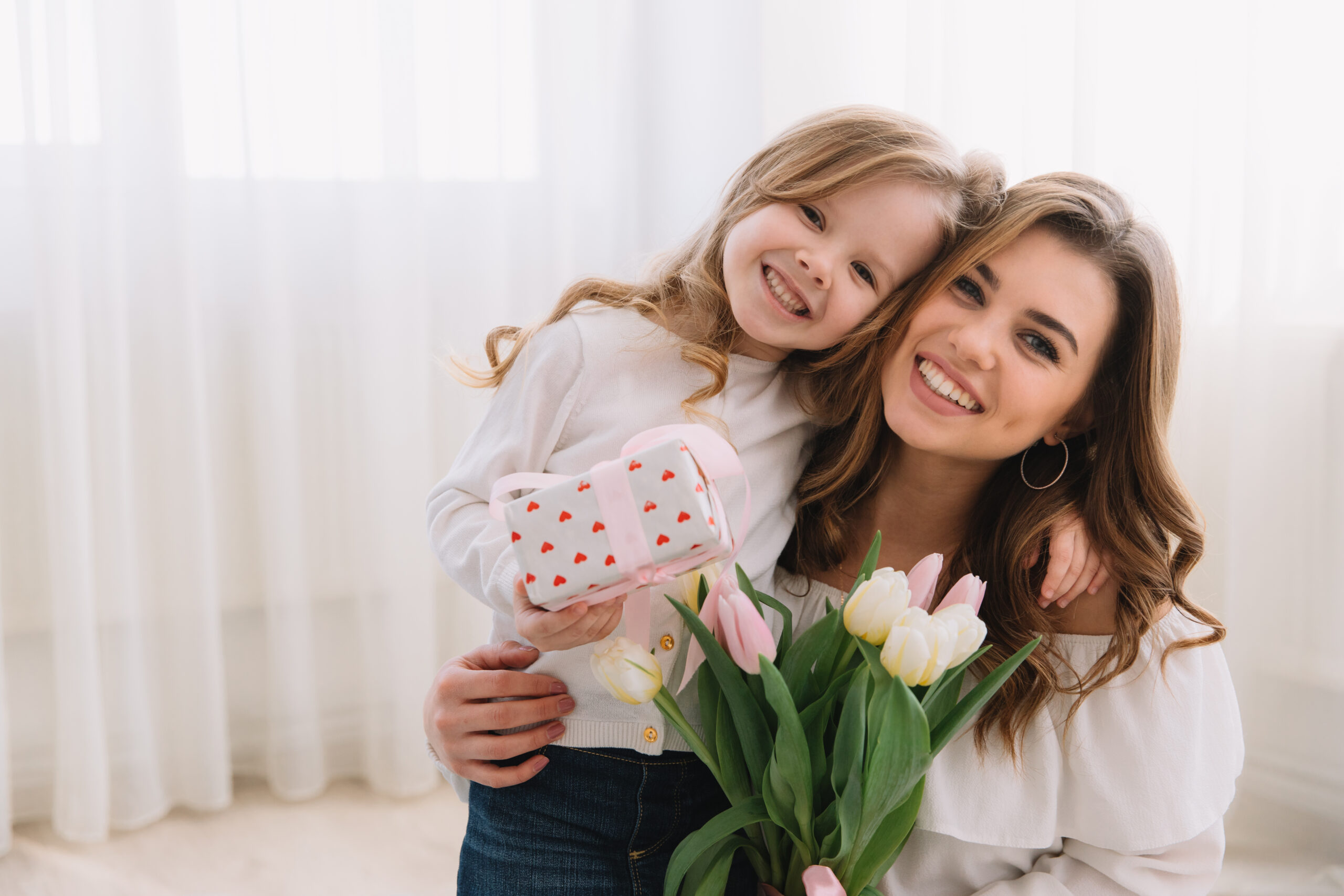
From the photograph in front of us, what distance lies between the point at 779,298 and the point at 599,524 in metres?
0.42

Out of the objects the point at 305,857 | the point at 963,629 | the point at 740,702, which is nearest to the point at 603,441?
the point at 740,702

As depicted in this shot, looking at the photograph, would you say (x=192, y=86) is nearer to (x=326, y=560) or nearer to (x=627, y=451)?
(x=326, y=560)

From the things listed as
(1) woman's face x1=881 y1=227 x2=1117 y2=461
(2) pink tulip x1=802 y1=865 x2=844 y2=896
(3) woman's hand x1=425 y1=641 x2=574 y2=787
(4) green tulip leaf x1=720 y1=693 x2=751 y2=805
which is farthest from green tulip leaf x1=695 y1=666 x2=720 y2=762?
(1) woman's face x1=881 y1=227 x2=1117 y2=461

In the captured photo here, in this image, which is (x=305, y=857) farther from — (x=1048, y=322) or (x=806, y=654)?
(x=1048, y=322)

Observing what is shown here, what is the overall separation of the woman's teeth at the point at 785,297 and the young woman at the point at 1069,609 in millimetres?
99

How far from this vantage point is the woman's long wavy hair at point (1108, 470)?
0.99 m

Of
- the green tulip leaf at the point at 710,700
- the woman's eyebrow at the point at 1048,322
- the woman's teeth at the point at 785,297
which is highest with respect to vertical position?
the woman's teeth at the point at 785,297

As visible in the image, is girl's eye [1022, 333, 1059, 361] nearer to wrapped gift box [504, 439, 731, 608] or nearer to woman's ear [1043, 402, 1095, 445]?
woman's ear [1043, 402, 1095, 445]

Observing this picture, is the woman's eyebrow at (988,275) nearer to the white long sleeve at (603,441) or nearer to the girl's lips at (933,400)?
the girl's lips at (933,400)

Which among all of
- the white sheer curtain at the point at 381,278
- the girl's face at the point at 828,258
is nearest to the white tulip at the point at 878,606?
the girl's face at the point at 828,258

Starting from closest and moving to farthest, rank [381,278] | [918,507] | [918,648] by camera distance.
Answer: [918,648], [918,507], [381,278]

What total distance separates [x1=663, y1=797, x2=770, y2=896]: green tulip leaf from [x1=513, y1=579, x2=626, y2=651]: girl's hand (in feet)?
0.60

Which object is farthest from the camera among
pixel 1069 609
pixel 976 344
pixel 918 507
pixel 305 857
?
pixel 305 857

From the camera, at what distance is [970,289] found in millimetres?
1012
